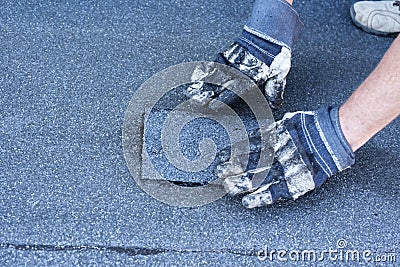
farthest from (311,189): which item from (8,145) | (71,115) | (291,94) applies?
(8,145)

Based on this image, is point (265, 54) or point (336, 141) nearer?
point (336, 141)

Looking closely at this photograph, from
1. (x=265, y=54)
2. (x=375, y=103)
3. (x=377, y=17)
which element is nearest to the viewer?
(x=375, y=103)

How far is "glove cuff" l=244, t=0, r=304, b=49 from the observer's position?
175 cm

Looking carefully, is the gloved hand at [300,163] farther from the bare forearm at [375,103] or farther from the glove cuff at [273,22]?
the glove cuff at [273,22]

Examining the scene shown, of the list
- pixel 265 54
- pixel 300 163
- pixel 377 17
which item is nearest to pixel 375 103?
pixel 300 163

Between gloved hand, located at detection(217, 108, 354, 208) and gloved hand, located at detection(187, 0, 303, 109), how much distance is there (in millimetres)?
228

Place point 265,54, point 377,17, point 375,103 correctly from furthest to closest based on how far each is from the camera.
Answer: point 377,17 → point 265,54 → point 375,103

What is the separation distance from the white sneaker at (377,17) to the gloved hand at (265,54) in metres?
0.49

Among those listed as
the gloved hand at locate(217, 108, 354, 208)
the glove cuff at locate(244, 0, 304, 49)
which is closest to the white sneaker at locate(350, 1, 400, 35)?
the glove cuff at locate(244, 0, 304, 49)

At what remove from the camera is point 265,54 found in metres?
1.74

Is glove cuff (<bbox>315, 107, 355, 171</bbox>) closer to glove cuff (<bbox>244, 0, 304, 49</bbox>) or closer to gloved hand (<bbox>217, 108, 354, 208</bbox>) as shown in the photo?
gloved hand (<bbox>217, 108, 354, 208</bbox>)

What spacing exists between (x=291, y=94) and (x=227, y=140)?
310mm

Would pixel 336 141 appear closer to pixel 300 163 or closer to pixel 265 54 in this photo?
pixel 300 163

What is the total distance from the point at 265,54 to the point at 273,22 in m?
0.10
